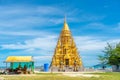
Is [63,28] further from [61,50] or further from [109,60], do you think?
[109,60]

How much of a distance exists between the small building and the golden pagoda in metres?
30.9

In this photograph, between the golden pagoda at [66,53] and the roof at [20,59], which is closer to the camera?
the roof at [20,59]

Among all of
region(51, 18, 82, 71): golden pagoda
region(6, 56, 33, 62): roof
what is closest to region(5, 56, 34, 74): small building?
region(6, 56, 33, 62): roof

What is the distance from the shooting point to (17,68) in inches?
2133

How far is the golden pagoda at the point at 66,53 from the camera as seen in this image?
86312 mm

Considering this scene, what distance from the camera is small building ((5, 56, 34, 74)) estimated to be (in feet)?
175

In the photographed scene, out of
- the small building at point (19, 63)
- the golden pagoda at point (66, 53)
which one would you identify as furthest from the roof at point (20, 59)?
the golden pagoda at point (66, 53)

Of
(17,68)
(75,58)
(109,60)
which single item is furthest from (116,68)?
(17,68)

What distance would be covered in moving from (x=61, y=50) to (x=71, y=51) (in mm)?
2871

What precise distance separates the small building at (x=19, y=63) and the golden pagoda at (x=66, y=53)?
102 ft

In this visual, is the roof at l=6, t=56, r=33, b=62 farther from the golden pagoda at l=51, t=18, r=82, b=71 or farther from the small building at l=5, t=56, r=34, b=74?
the golden pagoda at l=51, t=18, r=82, b=71

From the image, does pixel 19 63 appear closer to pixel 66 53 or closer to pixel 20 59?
pixel 20 59

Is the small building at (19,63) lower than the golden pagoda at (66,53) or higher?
lower

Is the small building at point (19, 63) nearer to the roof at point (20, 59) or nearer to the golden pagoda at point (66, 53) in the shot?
the roof at point (20, 59)
